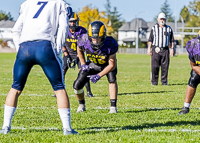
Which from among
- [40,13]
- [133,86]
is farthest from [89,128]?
[133,86]

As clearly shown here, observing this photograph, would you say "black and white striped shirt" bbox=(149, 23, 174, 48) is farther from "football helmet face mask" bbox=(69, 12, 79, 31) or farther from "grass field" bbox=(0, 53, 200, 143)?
"football helmet face mask" bbox=(69, 12, 79, 31)

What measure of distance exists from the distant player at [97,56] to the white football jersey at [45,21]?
48.9 inches

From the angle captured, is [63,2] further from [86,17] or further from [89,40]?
[86,17]

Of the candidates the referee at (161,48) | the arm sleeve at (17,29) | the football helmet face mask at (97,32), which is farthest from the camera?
the referee at (161,48)

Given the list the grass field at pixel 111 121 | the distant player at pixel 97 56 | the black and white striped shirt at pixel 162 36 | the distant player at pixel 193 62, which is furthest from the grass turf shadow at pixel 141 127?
the black and white striped shirt at pixel 162 36

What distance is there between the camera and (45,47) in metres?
4.54

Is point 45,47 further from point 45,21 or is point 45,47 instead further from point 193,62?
point 193,62

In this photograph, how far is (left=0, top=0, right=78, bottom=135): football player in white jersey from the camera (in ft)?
14.9

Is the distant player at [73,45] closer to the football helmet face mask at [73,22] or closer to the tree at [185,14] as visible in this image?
the football helmet face mask at [73,22]

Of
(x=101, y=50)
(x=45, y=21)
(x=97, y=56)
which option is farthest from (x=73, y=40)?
(x=45, y=21)

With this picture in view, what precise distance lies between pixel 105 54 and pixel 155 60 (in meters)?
6.04

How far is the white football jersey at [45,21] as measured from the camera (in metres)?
4.56

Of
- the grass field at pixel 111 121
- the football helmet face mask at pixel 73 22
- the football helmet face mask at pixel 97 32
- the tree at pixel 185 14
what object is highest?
the tree at pixel 185 14

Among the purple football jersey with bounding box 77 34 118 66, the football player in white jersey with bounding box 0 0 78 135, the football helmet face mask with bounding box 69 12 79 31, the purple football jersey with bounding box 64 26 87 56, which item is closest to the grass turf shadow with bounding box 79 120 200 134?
the football player in white jersey with bounding box 0 0 78 135
